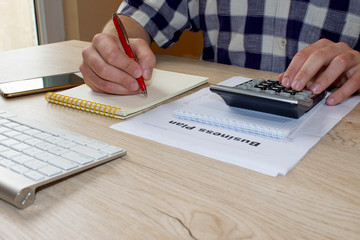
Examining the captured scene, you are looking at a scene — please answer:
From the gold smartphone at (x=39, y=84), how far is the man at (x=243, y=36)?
2.2 inches

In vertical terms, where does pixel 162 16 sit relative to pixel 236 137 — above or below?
above

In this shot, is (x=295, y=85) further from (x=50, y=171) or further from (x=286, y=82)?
(x=50, y=171)

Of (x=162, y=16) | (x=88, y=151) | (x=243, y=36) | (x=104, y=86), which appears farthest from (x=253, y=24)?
(x=88, y=151)

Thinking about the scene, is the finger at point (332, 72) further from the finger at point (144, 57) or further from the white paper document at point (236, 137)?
the finger at point (144, 57)

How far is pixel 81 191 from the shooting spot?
392mm

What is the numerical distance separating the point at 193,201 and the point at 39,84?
0.49 metres

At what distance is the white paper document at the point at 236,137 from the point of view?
447mm

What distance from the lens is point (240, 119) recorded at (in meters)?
0.56

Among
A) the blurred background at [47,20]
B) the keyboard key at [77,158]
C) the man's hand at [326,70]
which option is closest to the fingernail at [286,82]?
the man's hand at [326,70]

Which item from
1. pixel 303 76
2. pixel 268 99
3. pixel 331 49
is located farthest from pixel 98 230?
pixel 331 49

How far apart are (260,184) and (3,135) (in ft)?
1.06

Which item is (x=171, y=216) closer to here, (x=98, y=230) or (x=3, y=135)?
(x=98, y=230)

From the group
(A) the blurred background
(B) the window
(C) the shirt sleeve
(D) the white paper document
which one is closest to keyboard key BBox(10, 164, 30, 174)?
(D) the white paper document

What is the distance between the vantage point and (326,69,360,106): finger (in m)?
0.64
